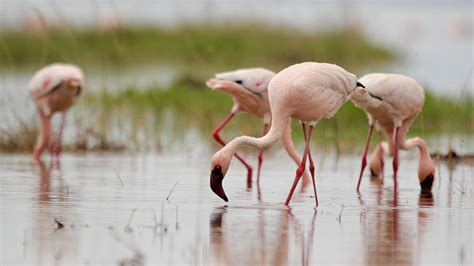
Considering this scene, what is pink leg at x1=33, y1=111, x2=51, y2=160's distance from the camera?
51.5 feet

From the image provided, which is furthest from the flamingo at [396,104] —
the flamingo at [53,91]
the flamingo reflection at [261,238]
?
the flamingo at [53,91]

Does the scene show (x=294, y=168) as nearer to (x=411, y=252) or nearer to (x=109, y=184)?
(x=109, y=184)

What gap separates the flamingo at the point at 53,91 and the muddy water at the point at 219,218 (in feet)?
Answer: 6.39

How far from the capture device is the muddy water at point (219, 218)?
8000 mm

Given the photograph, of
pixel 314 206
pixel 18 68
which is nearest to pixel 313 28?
pixel 18 68

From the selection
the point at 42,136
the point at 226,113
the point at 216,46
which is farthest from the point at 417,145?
the point at 216,46

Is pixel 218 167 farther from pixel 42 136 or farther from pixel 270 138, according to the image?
pixel 42 136

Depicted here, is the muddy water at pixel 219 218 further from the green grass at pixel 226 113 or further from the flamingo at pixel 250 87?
the green grass at pixel 226 113

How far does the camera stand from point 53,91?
16453 mm

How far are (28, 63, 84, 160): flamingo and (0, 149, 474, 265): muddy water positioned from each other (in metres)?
1.95

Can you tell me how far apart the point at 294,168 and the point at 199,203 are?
13.1 feet

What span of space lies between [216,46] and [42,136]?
51.7 ft

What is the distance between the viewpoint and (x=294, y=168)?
14.6 metres

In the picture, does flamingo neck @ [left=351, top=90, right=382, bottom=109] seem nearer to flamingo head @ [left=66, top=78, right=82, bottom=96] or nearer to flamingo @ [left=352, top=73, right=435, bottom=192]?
flamingo @ [left=352, top=73, right=435, bottom=192]
